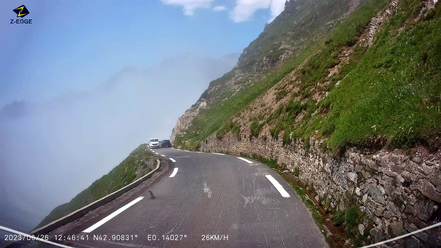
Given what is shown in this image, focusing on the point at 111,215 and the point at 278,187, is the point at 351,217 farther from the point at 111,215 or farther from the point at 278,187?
the point at 111,215

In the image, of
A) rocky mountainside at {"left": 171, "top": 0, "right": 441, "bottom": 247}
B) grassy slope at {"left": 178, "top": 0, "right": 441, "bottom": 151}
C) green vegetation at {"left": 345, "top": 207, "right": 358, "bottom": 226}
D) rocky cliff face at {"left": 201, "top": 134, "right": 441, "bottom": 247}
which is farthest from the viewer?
green vegetation at {"left": 345, "top": 207, "right": 358, "bottom": 226}

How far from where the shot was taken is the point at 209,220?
18.0 feet

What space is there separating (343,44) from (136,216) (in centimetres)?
1380

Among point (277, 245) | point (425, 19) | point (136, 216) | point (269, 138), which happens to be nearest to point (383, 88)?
point (425, 19)

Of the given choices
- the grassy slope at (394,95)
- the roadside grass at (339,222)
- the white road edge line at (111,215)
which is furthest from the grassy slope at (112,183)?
the roadside grass at (339,222)

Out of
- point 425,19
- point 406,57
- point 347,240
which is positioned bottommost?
point 347,240

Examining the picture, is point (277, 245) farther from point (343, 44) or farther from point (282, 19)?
point (282, 19)

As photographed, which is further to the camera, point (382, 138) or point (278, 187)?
point (278, 187)

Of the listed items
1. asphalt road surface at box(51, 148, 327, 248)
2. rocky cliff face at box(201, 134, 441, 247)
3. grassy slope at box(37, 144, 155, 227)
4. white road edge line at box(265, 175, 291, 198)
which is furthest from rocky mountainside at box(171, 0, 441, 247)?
grassy slope at box(37, 144, 155, 227)

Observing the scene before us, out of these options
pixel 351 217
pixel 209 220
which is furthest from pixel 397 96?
pixel 209 220

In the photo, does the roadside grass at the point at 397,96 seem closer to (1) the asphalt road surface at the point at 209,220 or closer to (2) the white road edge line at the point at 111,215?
(1) the asphalt road surface at the point at 209,220

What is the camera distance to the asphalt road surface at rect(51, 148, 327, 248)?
179 inches

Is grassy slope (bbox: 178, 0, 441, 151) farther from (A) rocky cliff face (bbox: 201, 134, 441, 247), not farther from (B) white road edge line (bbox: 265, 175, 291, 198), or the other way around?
(B) white road edge line (bbox: 265, 175, 291, 198)

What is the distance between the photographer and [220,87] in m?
66.3
